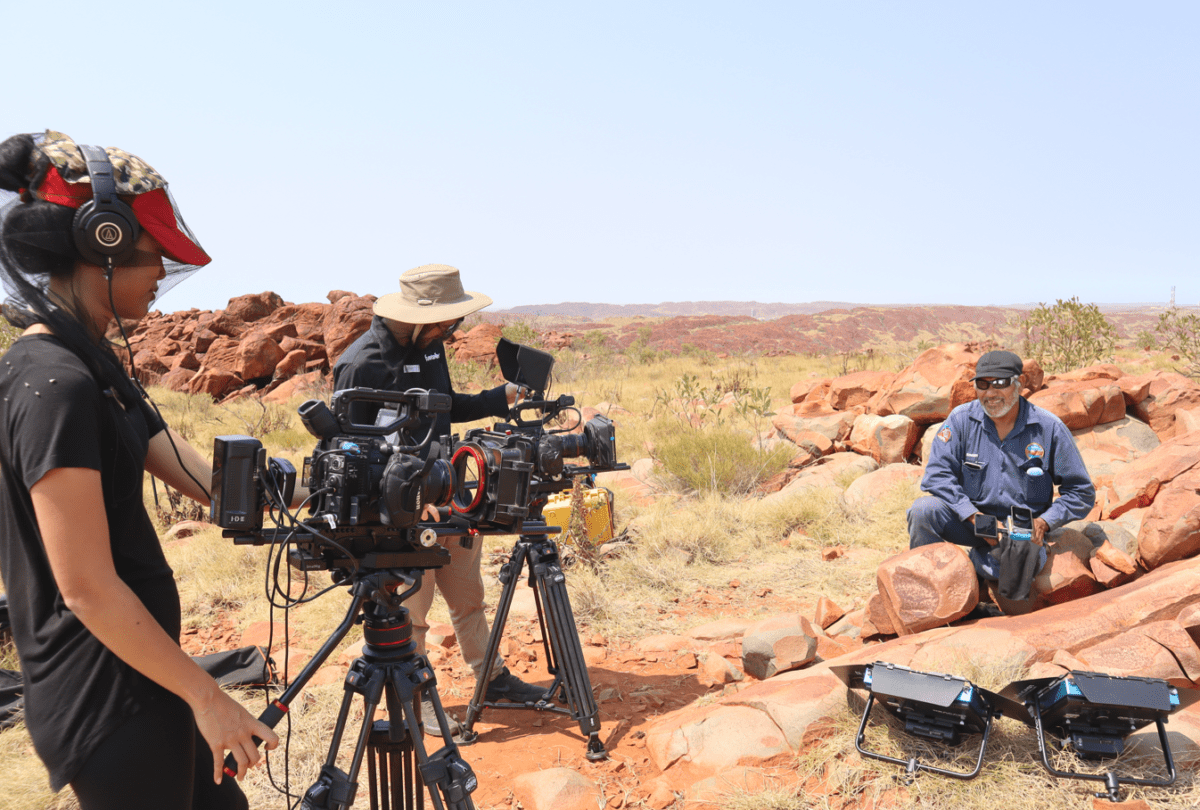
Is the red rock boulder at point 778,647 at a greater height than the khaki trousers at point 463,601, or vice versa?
the khaki trousers at point 463,601

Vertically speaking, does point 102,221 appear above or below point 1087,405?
above

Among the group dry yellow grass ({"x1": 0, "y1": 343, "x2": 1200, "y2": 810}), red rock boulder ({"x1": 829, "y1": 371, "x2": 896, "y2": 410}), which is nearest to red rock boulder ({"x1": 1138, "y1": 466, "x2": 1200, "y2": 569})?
dry yellow grass ({"x1": 0, "y1": 343, "x2": 1200, "y2": 810})

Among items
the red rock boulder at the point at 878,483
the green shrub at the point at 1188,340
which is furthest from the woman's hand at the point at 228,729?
the green shrub at the point at 1188,340

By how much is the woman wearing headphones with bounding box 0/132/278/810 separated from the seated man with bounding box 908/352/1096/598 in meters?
4.07

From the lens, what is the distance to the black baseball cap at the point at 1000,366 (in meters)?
4.55

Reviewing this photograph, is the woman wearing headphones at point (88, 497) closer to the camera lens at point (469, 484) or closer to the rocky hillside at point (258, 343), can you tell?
the camera lens at point (469, 484)

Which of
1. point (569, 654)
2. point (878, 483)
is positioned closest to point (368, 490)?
point (569, 654)

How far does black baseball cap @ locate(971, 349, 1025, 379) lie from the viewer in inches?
179

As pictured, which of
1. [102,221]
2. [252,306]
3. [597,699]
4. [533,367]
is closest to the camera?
[102,221]

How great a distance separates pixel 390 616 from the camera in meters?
2.01

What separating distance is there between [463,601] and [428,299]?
143 centimetres

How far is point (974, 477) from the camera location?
4.70 meters

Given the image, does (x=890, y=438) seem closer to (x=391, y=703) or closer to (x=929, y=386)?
(x=929, y=386)

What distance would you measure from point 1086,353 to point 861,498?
711cm
